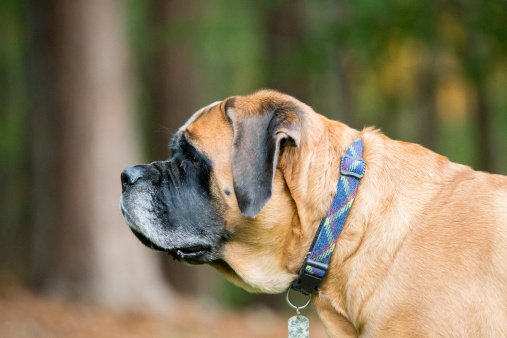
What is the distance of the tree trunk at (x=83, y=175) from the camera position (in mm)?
8094

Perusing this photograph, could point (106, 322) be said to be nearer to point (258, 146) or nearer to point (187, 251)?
point (187, 251)

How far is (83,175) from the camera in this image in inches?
323

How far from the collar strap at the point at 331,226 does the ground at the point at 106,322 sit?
4.30 meters

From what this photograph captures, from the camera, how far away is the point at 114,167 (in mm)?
8414

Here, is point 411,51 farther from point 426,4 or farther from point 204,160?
point 204,160

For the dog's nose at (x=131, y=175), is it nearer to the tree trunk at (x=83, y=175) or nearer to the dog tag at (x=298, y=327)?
the dog tag at (x=298, y=327)

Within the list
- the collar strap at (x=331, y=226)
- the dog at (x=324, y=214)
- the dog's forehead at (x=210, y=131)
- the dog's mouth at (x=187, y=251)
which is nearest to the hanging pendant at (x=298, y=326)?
the dog at (x=324, y=214)

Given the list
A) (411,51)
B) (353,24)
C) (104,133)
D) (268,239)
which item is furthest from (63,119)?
(411,51)

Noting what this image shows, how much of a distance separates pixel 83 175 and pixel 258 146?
5321 millimetres

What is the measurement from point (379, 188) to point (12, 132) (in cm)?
1423

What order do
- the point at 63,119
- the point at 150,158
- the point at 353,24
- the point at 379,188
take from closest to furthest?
the point at 379,188 < the point at 63,119 < the point at 353,24 < the point at 150,158

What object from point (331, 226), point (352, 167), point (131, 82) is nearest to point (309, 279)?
point (331, 226)

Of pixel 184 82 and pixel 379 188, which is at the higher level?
pixel 379 188

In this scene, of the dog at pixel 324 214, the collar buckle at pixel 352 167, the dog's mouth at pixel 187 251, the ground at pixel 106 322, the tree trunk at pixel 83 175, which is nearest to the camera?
the dog at pixel 324 214
